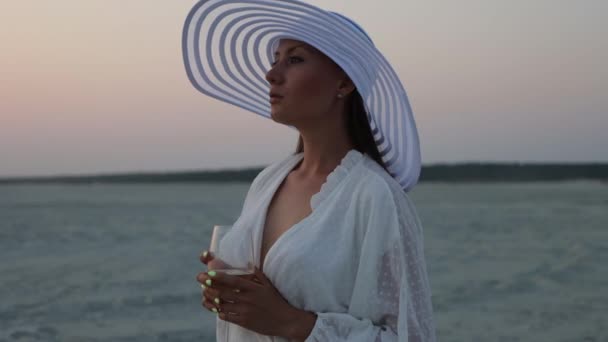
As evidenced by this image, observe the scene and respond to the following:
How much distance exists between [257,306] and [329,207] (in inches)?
11.2

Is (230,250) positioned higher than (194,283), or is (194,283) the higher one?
(230,250)

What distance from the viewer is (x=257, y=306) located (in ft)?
6.77

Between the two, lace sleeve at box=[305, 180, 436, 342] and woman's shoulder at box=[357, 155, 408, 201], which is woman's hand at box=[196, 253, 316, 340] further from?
woman's shoulder at box=[357, 155, 408, 201]

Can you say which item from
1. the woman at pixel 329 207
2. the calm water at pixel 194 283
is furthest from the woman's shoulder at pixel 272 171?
the calm water at pixel 194 283

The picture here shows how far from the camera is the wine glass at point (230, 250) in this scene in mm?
2152

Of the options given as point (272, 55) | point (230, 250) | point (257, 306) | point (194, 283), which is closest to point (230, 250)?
point (230, 250)

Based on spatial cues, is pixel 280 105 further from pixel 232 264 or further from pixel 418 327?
pixel 418 327

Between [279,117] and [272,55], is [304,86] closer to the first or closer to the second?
[279,117]

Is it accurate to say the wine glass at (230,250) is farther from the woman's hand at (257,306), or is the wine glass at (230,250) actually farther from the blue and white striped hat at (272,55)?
the blue and white striped hat at (272,55)

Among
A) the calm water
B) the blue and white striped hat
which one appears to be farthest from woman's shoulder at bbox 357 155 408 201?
the calm water

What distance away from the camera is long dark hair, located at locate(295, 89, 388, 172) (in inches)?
90.7

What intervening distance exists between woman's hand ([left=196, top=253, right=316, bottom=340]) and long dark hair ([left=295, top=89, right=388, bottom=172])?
44 centimetres

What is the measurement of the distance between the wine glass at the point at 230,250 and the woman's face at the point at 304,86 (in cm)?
30

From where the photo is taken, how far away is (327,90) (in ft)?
7.29
